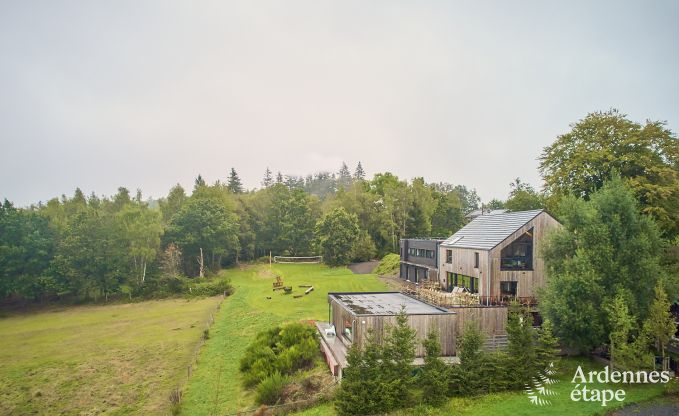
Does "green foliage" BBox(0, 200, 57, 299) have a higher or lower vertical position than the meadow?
higher

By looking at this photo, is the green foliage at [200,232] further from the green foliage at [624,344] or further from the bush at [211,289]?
the green foliage at [624,344]

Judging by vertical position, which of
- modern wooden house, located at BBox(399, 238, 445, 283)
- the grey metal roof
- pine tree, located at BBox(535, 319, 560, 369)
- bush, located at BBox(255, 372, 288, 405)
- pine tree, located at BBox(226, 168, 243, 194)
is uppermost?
pine tree, located at BBox(226, 168, 243, 194)

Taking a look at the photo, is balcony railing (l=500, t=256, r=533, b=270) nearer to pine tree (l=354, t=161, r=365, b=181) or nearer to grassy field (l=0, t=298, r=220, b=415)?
grassy field (l=0, t=298, r=220, b=415)

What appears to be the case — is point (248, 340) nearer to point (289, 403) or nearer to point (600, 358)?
point (289, 403)

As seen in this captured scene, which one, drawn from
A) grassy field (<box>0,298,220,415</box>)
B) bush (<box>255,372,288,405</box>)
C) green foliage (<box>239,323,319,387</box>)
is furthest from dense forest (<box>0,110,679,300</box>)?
bush (<box>255,372,288,405</box>)

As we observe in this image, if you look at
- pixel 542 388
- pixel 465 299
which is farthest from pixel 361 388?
pixel 465 299

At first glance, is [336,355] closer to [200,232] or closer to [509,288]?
[509,288]
